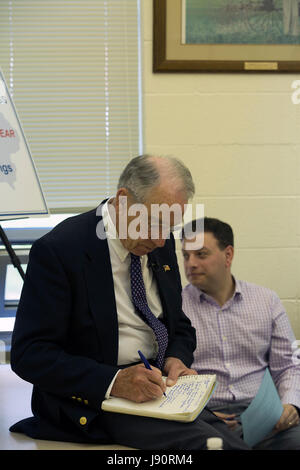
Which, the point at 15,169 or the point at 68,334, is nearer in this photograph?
the point at 68,334

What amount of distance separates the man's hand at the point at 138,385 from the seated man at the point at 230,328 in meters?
0.69

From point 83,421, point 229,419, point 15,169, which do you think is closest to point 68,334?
point 83,421

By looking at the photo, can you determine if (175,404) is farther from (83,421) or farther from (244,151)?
(244,151)

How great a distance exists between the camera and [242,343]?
207 centimetres

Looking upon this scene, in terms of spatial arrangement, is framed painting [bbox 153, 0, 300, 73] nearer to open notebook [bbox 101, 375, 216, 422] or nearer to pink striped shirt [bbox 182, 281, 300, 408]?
pink striped shirt [bbox 182, 281, 300, 408]

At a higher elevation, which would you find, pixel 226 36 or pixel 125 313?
pixel 226 36

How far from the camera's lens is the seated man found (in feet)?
6.59

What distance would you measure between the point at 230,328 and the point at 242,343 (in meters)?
0.07

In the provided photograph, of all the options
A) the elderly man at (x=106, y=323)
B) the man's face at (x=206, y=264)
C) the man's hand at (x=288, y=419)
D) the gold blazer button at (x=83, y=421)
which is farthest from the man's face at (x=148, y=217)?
the man's hand at (x=288, y=419)

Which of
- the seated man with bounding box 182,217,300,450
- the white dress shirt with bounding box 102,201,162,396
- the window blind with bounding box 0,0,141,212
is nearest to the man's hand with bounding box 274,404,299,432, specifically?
the seated man with bounding box 182,217,300,450

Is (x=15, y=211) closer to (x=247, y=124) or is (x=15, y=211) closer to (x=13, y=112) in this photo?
(x=13, y=112)

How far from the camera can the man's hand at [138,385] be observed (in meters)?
1.30

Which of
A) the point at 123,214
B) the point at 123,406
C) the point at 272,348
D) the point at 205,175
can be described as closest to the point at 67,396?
the point at 123,406
